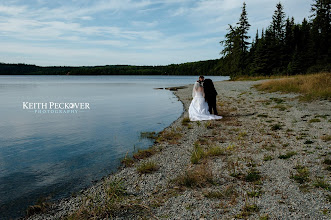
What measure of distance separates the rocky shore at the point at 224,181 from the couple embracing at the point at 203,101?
4.13 meters

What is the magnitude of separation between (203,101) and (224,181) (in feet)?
31.6

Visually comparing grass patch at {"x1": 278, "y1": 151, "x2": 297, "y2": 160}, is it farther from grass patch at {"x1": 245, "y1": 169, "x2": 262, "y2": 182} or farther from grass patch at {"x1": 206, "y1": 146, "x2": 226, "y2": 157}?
grass patch at {"x1": 206, "y1": 146, "x2": 226, "y2": 157}

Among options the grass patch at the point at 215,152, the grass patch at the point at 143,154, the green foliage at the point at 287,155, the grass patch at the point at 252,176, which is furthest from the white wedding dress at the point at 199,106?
the grass patch at the point at 252,176

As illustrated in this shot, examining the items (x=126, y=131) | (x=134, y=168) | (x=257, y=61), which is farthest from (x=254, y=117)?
(x=257, y=61)

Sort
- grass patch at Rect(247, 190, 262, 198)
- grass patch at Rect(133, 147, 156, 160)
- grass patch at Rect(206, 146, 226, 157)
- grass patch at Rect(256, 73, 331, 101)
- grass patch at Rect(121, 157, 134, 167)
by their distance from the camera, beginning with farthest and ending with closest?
grass patch at Rect(256, 73, 331, 101) → grass patch at Rect(133, 147, 156, 160) → grass patch at Rect(121, 157, 134, 167) → grass patch at Rect(206, 146, 226, 157) → grass patch at Rect(247, 190, 262, 198)

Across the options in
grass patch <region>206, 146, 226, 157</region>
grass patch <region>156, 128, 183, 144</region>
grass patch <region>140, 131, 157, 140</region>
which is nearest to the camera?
grass patch <region>206, 146, 226, 157</region>

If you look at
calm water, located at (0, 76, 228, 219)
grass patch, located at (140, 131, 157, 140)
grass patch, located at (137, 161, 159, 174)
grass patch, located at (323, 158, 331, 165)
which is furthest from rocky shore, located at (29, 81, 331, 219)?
grass patch, located at (140, 131, 157, 140)

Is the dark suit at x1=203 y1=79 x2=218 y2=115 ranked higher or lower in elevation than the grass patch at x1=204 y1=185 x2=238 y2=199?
higher

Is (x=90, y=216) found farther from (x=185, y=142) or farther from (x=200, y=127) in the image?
(x=200, y=127)

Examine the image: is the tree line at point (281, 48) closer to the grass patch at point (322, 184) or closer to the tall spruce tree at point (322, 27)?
the tall spruce tree at point (322, 27)

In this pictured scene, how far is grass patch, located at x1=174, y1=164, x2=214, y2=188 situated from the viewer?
6.46m

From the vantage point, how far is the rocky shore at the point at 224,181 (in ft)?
17.0

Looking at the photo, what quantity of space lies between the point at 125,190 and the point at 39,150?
709 centimetres

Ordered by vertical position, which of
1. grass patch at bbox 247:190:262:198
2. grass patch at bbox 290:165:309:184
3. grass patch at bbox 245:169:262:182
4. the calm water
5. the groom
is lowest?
the calm water
